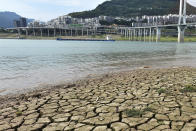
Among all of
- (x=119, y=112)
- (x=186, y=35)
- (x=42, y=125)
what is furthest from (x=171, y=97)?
(x=186, y=35)

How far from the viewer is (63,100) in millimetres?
6340

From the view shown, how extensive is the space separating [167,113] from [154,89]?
248 centimetres

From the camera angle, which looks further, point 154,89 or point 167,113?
point 154,89

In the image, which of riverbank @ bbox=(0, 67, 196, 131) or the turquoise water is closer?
riverbank @ bbox=(0, 67, 196, 131)

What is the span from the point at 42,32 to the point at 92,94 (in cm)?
18331

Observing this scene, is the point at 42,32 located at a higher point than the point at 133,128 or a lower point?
higher

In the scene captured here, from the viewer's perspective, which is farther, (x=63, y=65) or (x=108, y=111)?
(x=63, y=65)

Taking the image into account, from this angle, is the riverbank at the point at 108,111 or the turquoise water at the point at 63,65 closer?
the riverbank at the point at 108,111

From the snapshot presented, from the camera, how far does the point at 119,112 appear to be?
196 inches

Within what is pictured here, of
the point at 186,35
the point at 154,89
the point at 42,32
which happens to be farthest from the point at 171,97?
the point at 42,32

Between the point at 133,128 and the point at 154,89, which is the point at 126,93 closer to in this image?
the point at 154,89

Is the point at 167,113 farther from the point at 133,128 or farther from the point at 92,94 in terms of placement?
the point at 92,94

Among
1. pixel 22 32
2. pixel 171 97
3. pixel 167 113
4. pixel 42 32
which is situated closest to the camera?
pixel 167 113

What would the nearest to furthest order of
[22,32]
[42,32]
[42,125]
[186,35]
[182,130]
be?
[182,130], [42,125], [186,35], [42,32], [22,32]
